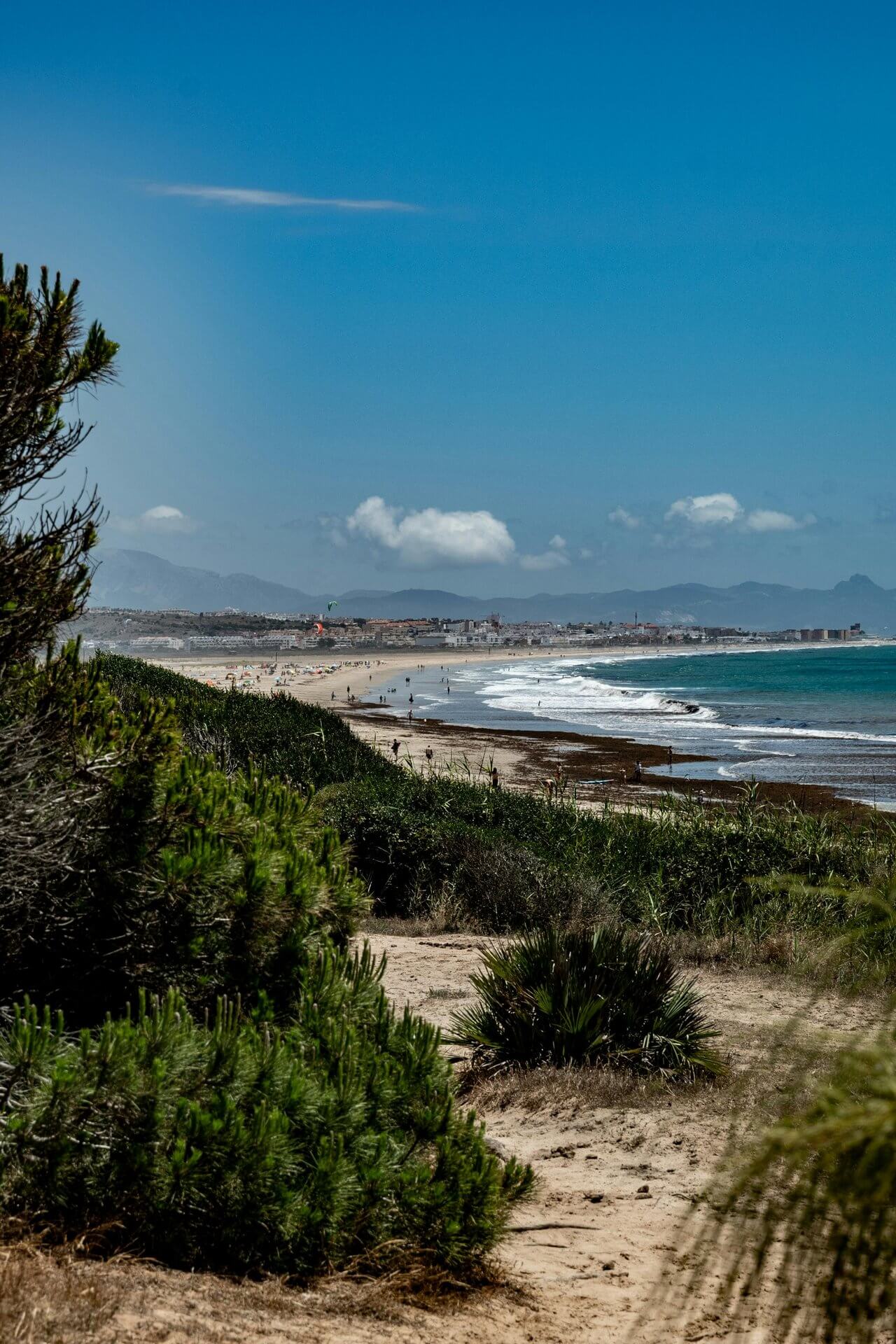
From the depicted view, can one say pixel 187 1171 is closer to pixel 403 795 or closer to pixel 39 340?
pixel 39 340

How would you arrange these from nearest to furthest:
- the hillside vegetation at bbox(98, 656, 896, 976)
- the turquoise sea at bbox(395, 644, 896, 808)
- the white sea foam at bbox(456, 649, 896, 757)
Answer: the hillside vegetation at bbox(98, 656, 896, 976), the turquoise sea at bbox(395, 644, 896, 808), the white sea foam at bbox(456, 649, 896, 757)

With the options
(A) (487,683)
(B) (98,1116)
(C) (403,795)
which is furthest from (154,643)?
(B) (98,1116)

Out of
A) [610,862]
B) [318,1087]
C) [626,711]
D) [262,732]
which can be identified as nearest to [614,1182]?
[318,1087]

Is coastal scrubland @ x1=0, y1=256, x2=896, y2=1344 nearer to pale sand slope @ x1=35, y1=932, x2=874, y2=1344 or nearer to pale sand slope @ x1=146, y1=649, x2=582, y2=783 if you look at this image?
pale sand slope @ x1=35, y1=932, x2=874, y2=1344

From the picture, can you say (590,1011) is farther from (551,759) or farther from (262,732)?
(551,759)

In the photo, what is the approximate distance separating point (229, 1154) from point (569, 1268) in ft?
5.28

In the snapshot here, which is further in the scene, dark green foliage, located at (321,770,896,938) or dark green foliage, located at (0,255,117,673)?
dark green foliage, located at (321,770,896,938)

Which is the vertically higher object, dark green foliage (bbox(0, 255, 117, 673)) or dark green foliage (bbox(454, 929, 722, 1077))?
dark green foliage (bbox(0, 255, 117, 673))

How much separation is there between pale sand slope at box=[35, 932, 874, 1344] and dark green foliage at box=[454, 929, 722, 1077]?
315 millimetres

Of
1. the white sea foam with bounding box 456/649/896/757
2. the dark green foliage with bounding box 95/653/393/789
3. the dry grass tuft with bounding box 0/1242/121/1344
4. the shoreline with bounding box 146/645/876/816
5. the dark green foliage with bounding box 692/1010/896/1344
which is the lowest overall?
the shoreline with bounding box 146/645/876/816

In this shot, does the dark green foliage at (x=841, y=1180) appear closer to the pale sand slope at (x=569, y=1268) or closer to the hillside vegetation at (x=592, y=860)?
the pale sand slope at (x=569, y=1268)

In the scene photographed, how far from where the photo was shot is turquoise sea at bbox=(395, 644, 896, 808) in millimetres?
33750

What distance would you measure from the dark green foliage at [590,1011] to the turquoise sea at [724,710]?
2002 cm

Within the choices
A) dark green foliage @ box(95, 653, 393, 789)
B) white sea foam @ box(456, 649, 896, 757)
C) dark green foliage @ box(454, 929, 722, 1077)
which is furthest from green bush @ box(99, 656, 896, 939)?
white sea foam @ box(456, 649, 896, 757)
